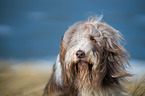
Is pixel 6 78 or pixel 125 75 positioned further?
pixel 6 78

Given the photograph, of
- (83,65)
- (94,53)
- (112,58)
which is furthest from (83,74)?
(112,58)

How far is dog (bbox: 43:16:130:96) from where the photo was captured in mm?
3338

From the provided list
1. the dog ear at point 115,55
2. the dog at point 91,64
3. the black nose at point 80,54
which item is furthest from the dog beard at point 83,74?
the dog ear at point 115,55

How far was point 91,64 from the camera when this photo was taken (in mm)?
3344

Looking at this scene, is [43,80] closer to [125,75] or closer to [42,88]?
[42,88]

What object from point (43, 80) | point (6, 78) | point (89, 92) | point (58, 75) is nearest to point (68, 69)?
point (58, 75)

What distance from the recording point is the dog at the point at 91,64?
3338 mm

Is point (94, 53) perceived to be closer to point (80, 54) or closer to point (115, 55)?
point (80, 54)

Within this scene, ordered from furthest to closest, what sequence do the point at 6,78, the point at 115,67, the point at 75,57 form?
the point at 6,78, the point at 115,67, the point at 75,57

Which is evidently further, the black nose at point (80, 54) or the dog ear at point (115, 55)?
the dog ear at point (115, 55)

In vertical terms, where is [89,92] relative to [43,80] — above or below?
below

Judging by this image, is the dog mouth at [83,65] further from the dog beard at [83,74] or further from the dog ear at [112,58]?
the dog ear at [112,58]

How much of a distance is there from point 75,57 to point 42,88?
1.09 meters

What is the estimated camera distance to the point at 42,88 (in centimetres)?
404
